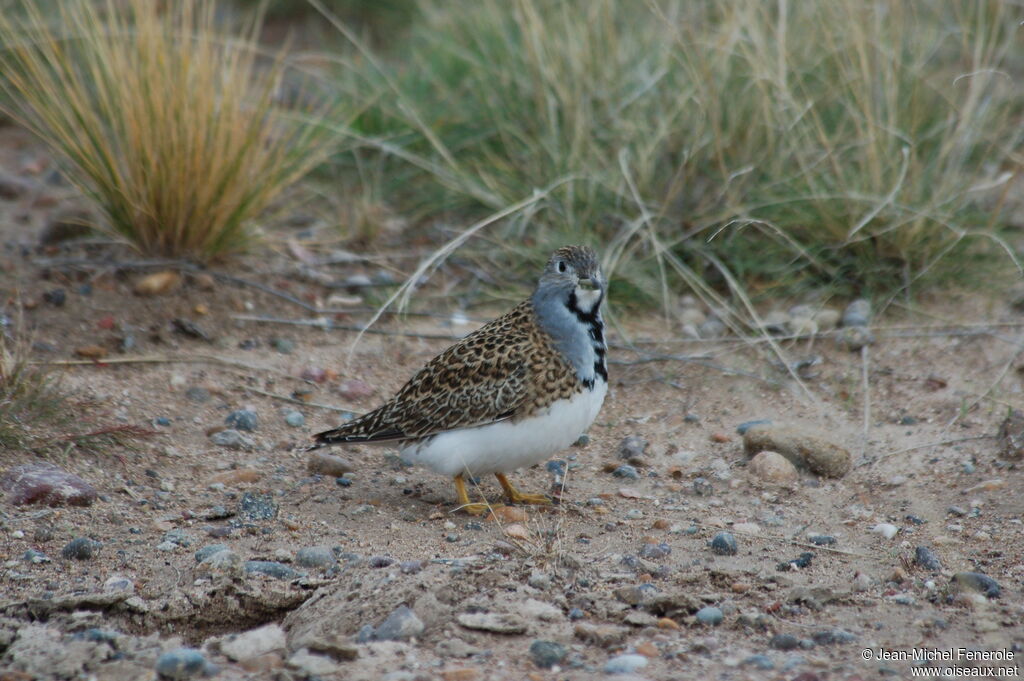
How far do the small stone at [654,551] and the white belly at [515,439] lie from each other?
523mm

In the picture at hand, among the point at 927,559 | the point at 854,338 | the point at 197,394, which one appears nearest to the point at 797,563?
the point at 927,559

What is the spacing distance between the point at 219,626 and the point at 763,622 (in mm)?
1693

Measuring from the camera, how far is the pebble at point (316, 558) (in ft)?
13.5

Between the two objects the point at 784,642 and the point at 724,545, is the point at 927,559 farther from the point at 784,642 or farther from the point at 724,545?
the point at 784,642

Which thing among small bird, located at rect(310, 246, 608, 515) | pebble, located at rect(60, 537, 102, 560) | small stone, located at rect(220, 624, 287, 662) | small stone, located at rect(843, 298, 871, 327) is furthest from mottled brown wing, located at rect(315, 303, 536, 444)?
small stone, located at rect(843, 298, 871, 327)

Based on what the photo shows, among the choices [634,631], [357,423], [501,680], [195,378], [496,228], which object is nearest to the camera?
[501,680]

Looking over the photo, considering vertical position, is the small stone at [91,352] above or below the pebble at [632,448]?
above

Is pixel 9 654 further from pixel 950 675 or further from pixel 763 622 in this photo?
pixel 950 675

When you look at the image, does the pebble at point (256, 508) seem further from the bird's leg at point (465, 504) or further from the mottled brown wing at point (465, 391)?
the bird's leg at point (465, 504)

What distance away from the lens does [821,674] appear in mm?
3379

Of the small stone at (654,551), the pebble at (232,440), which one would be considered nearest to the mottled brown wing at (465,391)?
the pebble at (232,440)

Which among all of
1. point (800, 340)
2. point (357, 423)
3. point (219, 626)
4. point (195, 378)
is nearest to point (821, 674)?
point (219, 626)

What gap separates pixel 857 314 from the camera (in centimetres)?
620

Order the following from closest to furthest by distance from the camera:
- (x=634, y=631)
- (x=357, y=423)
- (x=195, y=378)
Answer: (x=634, y=631)
(x=357, y=423)
(x=195, y=378)
